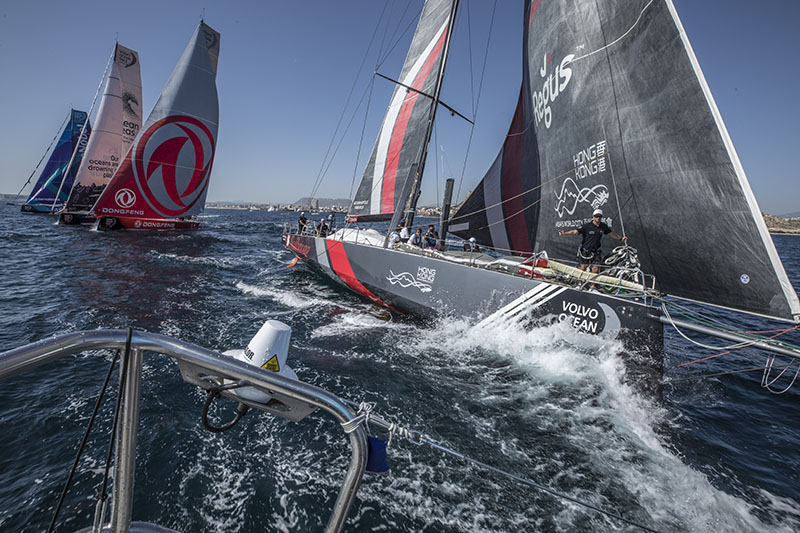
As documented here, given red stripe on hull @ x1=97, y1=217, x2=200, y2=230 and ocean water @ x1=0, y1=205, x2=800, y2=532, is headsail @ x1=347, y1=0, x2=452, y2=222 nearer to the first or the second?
ocean water @ x1=0, y1=205, x2=800, y2=532

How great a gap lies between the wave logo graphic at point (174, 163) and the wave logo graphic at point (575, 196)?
20844 mm

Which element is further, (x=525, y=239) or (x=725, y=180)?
(x=525, y=239)

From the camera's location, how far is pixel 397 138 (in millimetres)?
10727

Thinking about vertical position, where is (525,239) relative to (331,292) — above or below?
above

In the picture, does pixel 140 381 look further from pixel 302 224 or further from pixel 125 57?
pixel 125 57

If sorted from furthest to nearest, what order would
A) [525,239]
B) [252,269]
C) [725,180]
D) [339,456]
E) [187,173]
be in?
[187,173]
[252,269]
[525,239]
[725,180]
[339,456]

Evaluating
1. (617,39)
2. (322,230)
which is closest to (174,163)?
(322,230)

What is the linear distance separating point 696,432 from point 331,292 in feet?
26.1

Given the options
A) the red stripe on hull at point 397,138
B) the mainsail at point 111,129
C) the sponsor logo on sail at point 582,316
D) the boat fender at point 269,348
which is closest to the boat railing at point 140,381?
the boat fender at point 269,348

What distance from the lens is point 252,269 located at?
12.7 metres

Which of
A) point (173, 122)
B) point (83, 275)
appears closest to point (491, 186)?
point (83, 275)

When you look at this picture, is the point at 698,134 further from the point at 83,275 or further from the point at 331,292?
the point at 83,275

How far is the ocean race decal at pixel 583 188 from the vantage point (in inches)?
237

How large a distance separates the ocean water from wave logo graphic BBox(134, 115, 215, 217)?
49.9ft
